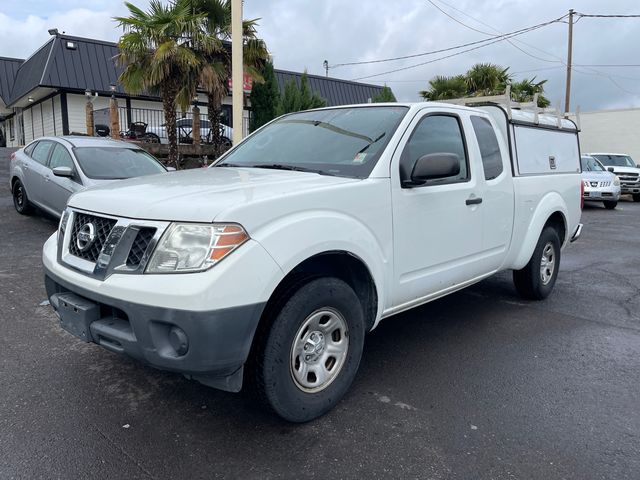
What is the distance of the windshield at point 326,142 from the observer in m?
3.55

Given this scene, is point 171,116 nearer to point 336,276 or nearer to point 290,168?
point 290,168

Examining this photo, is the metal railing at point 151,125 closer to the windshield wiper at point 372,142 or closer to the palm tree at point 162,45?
the palm tree at point 162,45

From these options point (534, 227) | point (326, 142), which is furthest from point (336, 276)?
point (534, 227)

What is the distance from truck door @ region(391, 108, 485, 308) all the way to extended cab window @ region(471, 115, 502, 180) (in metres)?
0.21

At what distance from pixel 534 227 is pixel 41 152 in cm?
819

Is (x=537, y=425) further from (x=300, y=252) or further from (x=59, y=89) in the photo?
(x=59, y=89)

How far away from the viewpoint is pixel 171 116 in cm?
1382

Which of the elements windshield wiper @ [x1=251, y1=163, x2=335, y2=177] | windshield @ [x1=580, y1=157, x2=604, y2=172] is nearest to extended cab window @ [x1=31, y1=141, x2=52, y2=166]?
windshield wiper @ [x1=251, y1=163, x2=335, y2=177]

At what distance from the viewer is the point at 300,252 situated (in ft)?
9.13

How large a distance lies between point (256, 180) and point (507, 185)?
8.04 feet

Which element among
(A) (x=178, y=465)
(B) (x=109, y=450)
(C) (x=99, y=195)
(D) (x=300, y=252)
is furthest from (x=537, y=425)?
(C) (x=99, y=195)

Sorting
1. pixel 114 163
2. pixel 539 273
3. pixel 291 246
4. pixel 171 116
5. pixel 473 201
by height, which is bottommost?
pixel 539 273

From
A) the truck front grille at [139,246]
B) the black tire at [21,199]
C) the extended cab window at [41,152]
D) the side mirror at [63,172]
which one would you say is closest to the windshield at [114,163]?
the side mirror at [63,172]

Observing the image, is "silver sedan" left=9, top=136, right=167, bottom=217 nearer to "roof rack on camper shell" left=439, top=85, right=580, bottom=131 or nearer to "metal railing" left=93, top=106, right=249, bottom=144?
"roof rack on camper shell" left=439, top=85, right=580, bottom=131
